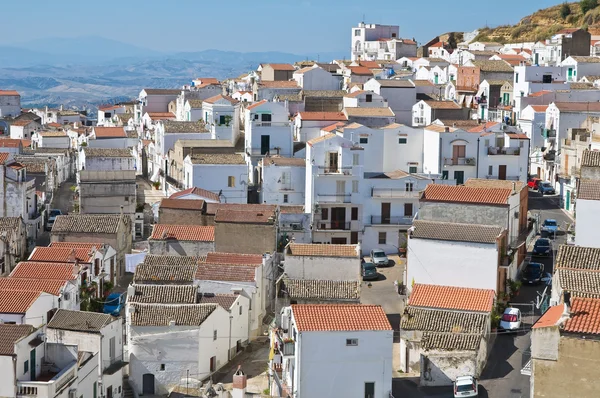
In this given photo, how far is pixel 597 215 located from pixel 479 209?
4.08 metres

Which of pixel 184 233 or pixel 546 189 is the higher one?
pixel 546 189

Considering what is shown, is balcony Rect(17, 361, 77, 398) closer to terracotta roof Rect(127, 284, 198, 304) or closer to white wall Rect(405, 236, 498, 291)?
terracotta roof Rect(127, 284, 198, 304)

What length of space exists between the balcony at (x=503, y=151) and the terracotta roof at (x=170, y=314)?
20649 mm

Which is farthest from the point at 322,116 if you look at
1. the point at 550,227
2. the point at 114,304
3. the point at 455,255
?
the point at 114,304

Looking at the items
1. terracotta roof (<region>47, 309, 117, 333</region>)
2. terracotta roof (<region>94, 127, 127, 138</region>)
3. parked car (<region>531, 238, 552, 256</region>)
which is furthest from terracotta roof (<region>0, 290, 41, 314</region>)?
terracotta roof (<region>94, 127, 127, 138</region>)

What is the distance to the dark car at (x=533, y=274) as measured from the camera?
37.6 m

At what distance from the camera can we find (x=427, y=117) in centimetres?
5725

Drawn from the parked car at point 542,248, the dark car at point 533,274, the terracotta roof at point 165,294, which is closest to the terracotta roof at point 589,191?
the dark car at point 533,274

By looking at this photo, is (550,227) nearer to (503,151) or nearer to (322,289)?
(503,151)

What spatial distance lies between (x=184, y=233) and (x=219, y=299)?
703 cm

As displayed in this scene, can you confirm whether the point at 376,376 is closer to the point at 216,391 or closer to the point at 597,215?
the point at 216,391

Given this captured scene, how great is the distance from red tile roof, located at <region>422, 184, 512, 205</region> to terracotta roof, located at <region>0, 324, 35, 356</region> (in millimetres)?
16964

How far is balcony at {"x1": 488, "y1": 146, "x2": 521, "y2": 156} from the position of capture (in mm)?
47688

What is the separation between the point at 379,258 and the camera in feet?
137
